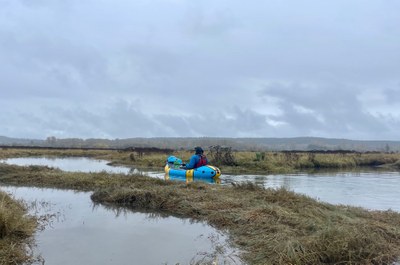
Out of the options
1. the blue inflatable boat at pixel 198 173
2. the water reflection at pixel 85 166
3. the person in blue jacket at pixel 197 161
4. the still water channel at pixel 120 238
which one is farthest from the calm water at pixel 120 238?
the water reflection at pixel 85 166

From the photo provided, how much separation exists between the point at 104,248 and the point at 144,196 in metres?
5.04

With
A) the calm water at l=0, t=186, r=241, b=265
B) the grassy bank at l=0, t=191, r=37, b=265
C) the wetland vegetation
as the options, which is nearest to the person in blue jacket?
the wetland vegetation

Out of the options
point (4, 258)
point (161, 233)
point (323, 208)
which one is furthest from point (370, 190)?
point (4, 258)

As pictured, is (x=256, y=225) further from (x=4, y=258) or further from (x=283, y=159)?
(x=283, y=159)

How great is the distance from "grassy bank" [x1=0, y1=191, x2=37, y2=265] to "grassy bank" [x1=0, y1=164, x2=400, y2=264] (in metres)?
4.31

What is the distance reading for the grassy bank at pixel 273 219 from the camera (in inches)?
311

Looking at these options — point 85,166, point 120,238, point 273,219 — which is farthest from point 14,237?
point 85,166

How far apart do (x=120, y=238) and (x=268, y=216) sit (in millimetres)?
3812

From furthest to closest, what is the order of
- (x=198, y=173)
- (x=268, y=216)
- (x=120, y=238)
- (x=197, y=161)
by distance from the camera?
(x=197, y=161)
(x=198, y=173)
(x=268, y=216)
(x=120, y=238)

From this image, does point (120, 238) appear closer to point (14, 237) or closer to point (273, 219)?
point (14, 237)

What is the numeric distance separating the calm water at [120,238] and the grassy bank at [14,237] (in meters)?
0.32

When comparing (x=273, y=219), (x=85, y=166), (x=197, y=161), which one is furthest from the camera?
(x=85, y=166)

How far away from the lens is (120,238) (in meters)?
10.3

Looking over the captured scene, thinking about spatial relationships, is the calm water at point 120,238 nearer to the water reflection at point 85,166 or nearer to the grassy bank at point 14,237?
the grassy bank at point 14,237
